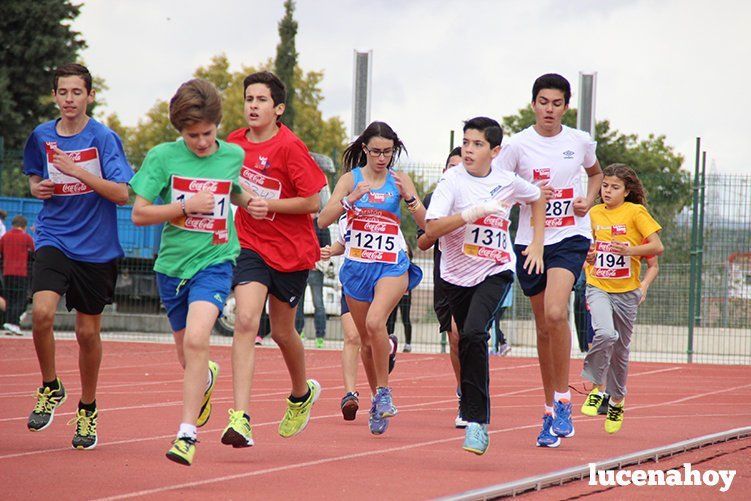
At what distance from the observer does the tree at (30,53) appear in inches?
1832

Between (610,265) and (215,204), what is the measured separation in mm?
4353

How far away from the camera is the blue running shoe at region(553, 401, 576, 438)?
7953mm

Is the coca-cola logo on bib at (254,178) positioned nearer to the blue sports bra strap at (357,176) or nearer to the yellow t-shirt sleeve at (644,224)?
the blue sports bra strap at (357,176)

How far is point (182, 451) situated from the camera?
5.84 meters

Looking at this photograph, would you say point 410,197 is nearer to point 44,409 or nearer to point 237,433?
point 237,433

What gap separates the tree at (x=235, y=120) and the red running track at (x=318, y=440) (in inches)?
1689

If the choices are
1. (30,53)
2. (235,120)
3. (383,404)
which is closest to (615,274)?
(383,404)

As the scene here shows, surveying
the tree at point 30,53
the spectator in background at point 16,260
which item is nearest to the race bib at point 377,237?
the spectator in background at point 16,260

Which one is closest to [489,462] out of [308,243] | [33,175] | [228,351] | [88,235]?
[308,243]

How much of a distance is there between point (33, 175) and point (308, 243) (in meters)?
1.71

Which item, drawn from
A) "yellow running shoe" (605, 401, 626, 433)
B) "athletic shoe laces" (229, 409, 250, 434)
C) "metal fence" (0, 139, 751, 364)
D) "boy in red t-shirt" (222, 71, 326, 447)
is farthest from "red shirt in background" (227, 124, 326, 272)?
"metal fence" (0, 139, 751, 364)

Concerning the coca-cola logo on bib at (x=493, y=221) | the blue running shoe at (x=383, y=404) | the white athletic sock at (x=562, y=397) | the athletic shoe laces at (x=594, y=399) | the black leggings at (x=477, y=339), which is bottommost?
the athletic shoe laces at (x=594, y=399)

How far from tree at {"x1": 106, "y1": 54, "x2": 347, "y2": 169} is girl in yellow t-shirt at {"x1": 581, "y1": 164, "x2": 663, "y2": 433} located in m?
45.9

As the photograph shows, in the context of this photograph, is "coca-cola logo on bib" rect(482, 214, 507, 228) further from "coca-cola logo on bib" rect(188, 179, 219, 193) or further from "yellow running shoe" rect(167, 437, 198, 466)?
"yellow running shoe" rect(167, 437, 198, 466)
